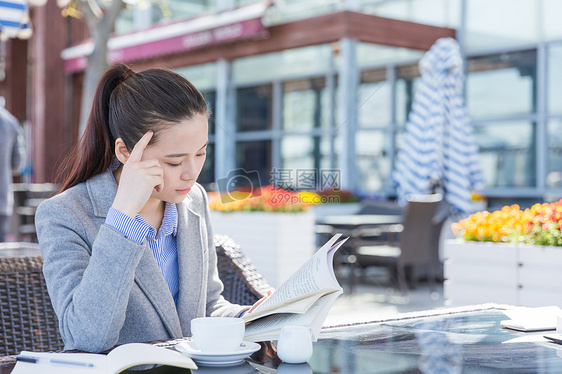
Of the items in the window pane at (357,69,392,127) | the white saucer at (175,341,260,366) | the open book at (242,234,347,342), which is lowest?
the white saucer at (175,341,260,366)

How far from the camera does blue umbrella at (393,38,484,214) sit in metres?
6.48

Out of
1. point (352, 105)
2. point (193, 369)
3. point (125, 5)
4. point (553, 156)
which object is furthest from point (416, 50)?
point (193, 369)

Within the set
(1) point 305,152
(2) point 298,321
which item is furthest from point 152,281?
(1) point 305,152

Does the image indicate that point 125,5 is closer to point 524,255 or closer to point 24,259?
point 524,255

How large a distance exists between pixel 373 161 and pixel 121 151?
27.2ft

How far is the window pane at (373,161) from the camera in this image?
9.69m

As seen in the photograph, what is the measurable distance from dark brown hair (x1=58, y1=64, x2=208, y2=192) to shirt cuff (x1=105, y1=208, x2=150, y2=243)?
204mm

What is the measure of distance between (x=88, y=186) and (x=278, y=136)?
30.2 feet

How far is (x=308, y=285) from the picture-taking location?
134 centimetres

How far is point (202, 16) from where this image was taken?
980cm

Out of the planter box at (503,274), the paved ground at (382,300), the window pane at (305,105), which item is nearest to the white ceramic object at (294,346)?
the planter box at (503,274)

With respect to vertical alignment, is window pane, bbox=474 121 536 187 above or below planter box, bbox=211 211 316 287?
above

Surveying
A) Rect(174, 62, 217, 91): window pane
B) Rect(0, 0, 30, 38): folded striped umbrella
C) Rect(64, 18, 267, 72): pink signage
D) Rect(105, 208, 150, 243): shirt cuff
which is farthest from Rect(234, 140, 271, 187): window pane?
Rect(105, 208, 150, 243): shirt cuff

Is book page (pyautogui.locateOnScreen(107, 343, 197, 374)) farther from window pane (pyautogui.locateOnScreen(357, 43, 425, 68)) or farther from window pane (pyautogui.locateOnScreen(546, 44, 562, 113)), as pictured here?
window pane (pyautogui.locateOnScreen(357, 43, 425, 68))
